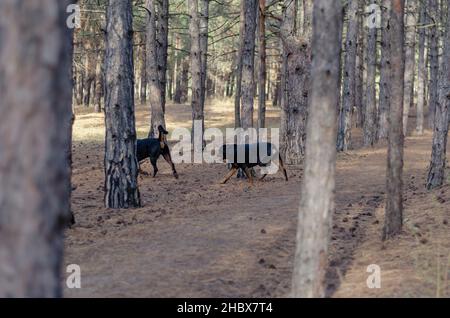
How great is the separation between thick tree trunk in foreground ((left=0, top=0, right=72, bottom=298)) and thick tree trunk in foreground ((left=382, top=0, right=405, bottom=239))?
7.10 m

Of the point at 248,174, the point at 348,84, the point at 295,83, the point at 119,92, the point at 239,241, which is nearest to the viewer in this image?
the point at 239,241

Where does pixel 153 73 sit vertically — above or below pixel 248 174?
above

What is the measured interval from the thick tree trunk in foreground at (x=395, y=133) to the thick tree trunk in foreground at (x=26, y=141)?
7.10 meters

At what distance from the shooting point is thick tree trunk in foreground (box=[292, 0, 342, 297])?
620 centimetres

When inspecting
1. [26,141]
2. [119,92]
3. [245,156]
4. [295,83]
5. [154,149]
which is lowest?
[245,156]

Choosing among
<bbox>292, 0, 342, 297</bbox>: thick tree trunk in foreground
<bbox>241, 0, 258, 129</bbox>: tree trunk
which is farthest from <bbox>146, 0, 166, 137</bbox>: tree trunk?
<bbox>292, 0, 342, 297</bbox>: thick tree trunk in foreground

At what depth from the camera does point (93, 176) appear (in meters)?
19.2

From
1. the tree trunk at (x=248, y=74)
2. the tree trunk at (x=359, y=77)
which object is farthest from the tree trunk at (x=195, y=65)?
the tree trunk at (x=359, y=77)

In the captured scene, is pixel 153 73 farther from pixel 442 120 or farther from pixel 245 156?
pixel 442 120

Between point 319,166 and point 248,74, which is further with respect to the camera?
point 248,74

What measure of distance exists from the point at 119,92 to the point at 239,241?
4.90m

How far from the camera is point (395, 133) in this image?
9.86 m

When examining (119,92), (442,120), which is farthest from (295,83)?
(119,92)
